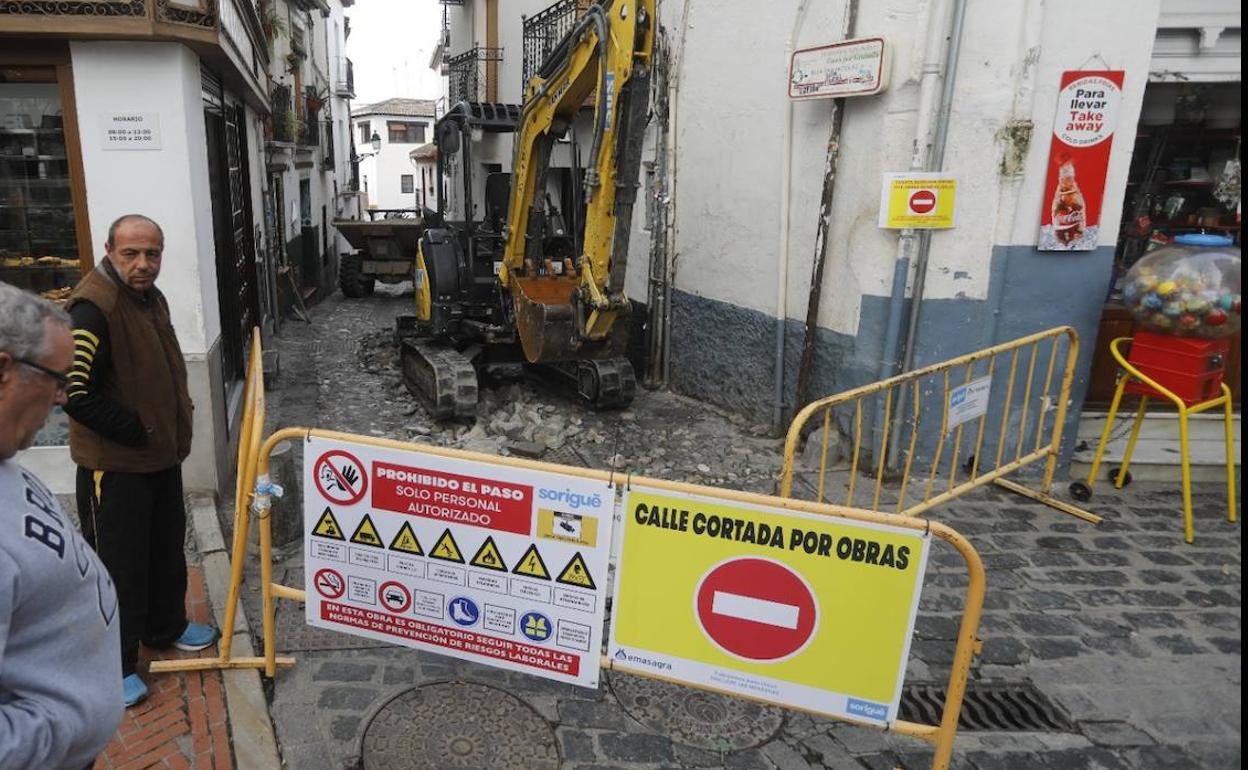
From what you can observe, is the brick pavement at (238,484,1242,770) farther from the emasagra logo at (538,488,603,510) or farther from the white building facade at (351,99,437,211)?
the white building facade at (351,99,437,211)

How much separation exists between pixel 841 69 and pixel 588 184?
2432 mm

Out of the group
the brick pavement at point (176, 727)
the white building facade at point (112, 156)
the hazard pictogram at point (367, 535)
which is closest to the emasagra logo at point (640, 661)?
the hazard pictogram at point (367, 535)

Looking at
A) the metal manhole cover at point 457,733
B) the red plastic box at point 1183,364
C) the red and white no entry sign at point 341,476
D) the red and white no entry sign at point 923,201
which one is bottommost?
the metal manhole cover at point 457,733

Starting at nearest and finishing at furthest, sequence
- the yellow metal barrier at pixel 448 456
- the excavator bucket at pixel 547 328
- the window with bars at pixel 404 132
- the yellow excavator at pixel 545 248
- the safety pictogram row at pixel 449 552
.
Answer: the yellow metal barrier at pixel 448 456
the safety pictogram row at pixel 449 552
the yellow excavator at pixel 545 248
the excavator bucket at pixel 547 328
the window with bars at pixel 404 132

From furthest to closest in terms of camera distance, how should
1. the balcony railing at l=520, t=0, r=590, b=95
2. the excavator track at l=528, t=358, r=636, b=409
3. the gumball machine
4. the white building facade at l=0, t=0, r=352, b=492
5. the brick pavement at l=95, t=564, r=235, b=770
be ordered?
the balcony railing at l=520, t=0, r=590, b=95
the excavator track at l=528, t=358, r=636, b=409
the gumball machine
the white building facade at l=0, t=0, r=352, b=492
the brick pavement at l=95, t=564, r=235, b=770

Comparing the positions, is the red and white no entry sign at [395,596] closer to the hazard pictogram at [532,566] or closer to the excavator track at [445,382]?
the hazard pictogram at [532,566]

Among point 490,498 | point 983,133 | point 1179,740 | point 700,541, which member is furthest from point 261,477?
point 983,133

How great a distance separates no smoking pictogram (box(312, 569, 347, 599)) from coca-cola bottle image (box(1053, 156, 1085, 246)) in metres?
5.49

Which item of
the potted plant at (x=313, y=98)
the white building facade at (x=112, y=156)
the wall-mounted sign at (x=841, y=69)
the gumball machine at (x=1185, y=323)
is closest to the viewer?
the white building facade at (x=112, y=156)

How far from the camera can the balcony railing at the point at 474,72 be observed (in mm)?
17094

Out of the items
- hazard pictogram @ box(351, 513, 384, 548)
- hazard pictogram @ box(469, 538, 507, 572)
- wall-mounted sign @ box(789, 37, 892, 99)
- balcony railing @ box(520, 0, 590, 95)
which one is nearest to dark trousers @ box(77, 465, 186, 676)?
hazard pictogram @ box(351, 513, 384, 548)

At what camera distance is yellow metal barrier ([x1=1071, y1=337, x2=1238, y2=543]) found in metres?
5.42

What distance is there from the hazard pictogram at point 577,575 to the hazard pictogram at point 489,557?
23 centimetres

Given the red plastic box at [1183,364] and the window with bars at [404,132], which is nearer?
the red plastic box at [1183,364]
